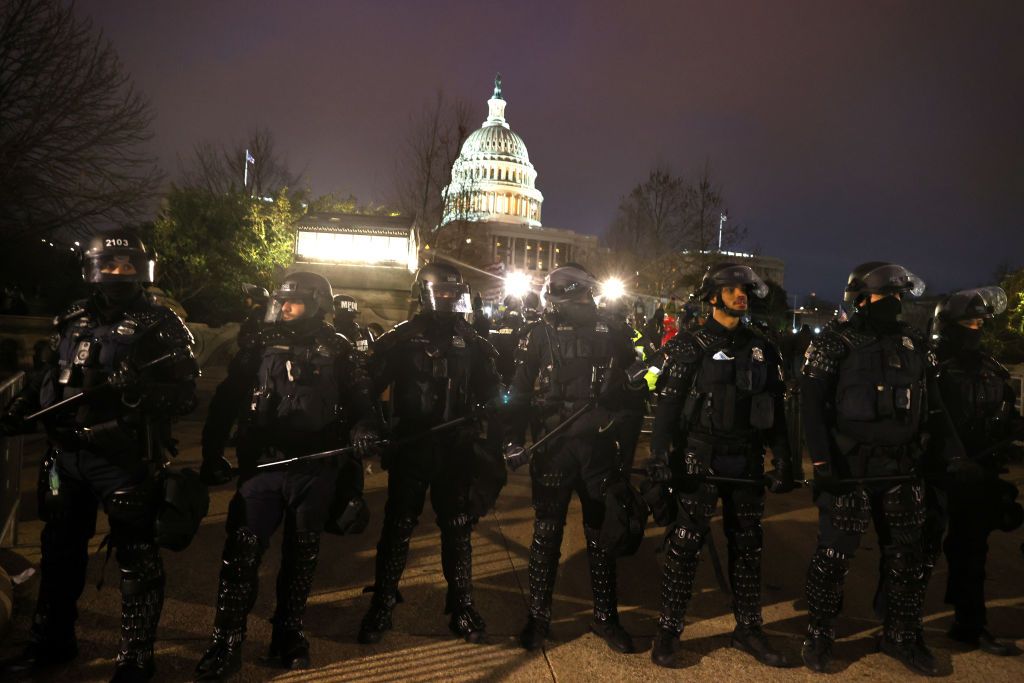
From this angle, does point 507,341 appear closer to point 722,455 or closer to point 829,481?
point 722,455

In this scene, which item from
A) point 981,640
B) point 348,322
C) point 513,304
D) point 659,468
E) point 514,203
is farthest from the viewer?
point 514,203

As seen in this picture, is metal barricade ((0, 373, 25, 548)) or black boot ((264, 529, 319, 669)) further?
metal barricade ((0, 373, 25, 548))

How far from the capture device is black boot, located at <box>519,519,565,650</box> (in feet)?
14.3

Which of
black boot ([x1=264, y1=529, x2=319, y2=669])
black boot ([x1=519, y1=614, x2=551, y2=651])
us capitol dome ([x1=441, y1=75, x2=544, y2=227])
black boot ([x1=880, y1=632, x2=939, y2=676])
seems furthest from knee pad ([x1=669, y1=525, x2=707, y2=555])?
us capitol dome ([x1=441, y1=75, x2=544, y2=227])

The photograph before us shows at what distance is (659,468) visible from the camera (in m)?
4.14

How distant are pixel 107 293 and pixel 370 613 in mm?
2318

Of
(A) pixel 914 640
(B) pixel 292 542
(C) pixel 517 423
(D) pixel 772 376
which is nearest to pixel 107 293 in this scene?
(B) pixel 292 542

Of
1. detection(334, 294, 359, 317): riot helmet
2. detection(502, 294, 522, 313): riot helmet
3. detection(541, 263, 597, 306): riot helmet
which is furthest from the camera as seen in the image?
detection(502, 294, 522, 313): riot helmet

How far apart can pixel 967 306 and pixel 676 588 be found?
8.59 feet

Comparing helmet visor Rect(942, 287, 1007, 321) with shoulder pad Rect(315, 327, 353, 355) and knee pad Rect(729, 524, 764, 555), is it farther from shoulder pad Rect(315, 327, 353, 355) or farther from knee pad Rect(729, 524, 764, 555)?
shoulder pad Rect(315, 327, 353, 355)

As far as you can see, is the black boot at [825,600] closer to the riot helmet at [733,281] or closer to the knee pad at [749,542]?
the knee pad at [749,542]

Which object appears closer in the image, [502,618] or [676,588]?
[676,588]

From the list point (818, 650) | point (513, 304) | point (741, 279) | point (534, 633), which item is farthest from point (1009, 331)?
point (534, 633)

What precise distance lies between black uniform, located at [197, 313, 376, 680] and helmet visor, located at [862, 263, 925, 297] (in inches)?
119
